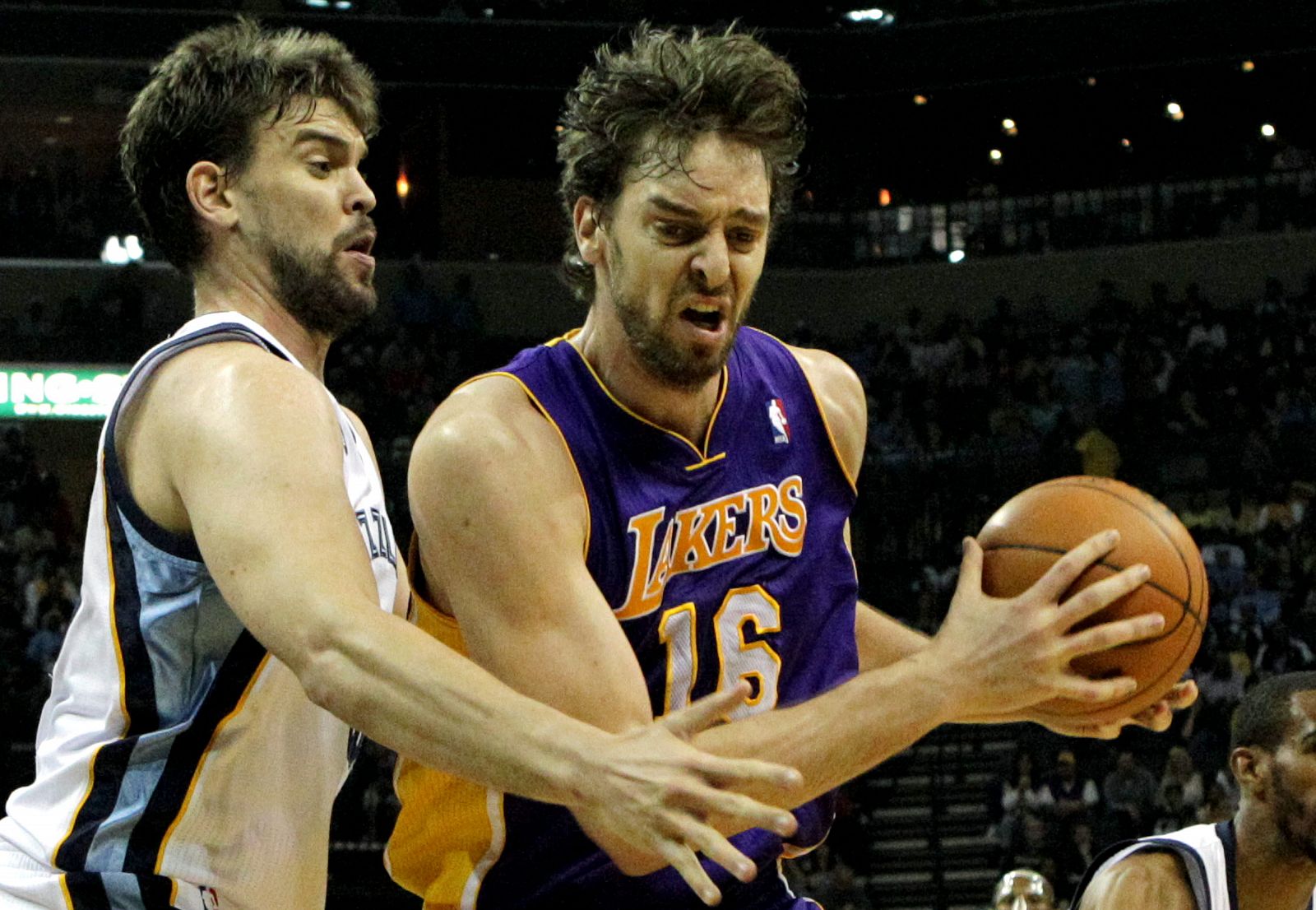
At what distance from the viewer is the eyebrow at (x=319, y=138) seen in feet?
10.1

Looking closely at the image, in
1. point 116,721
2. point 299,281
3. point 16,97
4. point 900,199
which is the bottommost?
point 116,721

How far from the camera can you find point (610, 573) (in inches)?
120

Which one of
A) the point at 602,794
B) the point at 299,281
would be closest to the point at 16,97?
the point at 299,281

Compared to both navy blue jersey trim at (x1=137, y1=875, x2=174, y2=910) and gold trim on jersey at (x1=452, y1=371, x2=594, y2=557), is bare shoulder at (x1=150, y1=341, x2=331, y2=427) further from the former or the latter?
navy blue jersey trim at (x1=137, y1=875, x2=174, y2=910)

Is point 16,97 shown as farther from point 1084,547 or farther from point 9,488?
point 1084,547

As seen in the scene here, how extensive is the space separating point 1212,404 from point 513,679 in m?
15.0

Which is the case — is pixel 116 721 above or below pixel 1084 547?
below

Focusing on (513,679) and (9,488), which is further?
(9,488)

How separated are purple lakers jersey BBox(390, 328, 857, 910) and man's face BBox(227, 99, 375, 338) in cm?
36

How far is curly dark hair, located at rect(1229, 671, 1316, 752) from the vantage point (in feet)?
15.5

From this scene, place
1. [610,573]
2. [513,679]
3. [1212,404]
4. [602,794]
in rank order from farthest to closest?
[1212,404]
[610,573]
[513,679]
[602,794]

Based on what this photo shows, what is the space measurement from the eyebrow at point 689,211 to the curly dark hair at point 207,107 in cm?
63

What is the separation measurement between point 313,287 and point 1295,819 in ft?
10.2

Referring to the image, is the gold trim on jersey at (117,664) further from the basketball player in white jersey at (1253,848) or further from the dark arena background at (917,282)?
the dark arena background at (917,282)
